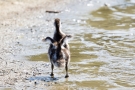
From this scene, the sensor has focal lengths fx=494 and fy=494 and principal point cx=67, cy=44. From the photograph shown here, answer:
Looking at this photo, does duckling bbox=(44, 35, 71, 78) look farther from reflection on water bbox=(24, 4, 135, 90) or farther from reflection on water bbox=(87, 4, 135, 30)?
reflection on water bbox=(87, 4, 135, 30)

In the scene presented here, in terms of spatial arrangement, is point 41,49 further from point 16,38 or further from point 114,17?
point 114,17

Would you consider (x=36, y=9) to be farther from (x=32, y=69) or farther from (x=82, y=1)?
(x=32, y=69)

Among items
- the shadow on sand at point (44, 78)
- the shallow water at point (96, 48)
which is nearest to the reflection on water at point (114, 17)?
the shallow water at point (96, 48)

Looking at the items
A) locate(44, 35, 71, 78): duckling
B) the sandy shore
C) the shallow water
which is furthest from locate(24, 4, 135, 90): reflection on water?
the sandy shore

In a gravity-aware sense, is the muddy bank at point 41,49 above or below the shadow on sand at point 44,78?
above

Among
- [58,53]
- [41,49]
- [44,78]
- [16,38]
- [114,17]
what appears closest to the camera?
[58,53]

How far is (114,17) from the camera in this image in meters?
17.0

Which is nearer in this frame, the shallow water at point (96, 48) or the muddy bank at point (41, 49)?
the muddy bank at point (41, 49)

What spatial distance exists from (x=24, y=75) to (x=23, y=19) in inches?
253

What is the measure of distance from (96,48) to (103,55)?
71 cm

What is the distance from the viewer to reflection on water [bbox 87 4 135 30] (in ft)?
50.8

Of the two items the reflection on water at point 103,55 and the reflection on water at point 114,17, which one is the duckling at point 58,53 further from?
the reflection on water at point 114,17

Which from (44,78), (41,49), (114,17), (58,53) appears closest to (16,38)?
(41,49)

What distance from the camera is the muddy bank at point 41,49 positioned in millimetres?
9711
